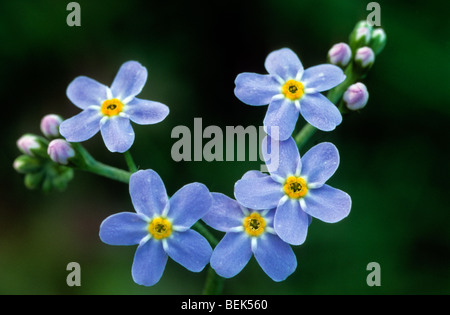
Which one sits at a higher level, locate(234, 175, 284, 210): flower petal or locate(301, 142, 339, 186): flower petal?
locate(301, 142, 339, 186): flower petal

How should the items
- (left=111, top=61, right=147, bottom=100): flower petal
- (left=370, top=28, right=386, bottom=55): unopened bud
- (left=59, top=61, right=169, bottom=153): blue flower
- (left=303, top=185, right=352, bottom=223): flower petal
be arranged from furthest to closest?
(left=370, top=28, right=386, bottom=55): unopened bud → (left=111, top=61, right=147, bottom=100): flower petal → (left=59, top=61, right=169, bottom=153): blue flower → (left=303, top=185, right=352, bottom=223): flower petal

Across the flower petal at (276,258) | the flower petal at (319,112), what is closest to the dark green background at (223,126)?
the flower petal at (319,112)

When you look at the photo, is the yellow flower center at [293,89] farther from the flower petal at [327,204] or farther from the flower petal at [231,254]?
the flower petal at [231,254]

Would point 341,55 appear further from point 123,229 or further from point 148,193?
point 123,229

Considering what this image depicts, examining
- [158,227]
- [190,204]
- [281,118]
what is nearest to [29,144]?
[158,227]

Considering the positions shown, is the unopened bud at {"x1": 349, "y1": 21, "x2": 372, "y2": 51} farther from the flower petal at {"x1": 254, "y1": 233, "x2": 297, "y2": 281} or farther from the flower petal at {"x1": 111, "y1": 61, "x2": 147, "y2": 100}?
the flower petal at {"x1": 254, "y1": 233, "x2": 297, "y2": 281}

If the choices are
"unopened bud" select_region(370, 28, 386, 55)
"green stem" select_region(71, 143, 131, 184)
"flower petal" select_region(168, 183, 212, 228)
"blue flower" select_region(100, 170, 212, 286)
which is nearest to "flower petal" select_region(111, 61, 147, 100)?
"green stem" select_region(71, 143, 131, 184)
